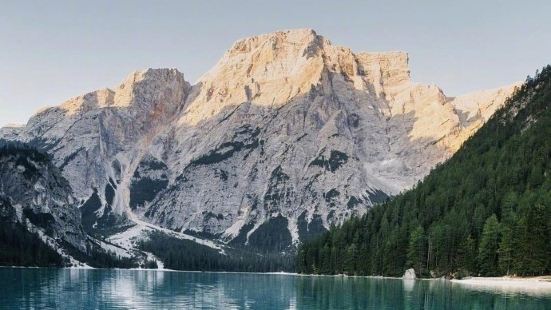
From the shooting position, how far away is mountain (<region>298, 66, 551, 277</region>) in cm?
13162

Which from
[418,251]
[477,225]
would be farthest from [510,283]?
[418,251]

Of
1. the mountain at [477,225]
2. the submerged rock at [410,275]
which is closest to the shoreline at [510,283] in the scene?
the mountain at [477,225]

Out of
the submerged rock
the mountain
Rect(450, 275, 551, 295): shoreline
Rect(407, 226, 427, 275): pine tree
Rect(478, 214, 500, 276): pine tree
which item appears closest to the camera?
Rect(450, 275, 551, 295): shoreline

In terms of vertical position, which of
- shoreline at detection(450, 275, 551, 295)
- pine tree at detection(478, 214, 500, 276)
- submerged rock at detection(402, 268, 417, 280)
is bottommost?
submerged rock at detection(402, 268, 417, 280)

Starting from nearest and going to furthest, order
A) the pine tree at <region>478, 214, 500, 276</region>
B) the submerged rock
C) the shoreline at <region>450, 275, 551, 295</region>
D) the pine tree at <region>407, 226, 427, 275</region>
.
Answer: the shoreline at <region>450, 275, 551, 295</region> < the pine tree at <region>478, 214, 500, 276</region> < the pine tree at <region>407, 226, 427, 275</region> < the submerged rock

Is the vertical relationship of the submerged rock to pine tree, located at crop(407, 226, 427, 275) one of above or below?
below

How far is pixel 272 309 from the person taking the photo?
73188 mm

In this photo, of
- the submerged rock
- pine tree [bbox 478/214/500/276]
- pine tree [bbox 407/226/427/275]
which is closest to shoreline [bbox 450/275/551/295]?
pine tree [bbox 478/214/500/276]

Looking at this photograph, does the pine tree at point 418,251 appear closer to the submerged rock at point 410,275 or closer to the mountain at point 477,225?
the mountain at point 477,225

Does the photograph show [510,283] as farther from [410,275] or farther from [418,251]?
[410,275]

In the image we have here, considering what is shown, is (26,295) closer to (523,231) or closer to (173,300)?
(173,300)

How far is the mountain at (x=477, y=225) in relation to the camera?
432 ft

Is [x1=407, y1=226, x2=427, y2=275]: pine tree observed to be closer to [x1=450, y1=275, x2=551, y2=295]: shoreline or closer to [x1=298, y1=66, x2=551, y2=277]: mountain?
[x1=298, y1=66, x2=551, y2=277]: mountain

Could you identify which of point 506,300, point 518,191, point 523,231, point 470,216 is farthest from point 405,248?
point 506,300
